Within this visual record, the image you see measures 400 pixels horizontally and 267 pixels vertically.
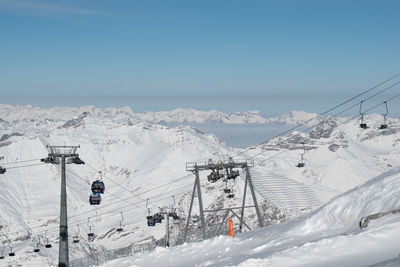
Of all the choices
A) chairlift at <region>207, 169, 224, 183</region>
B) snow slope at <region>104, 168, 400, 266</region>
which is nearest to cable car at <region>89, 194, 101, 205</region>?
chairlift at <region>207, 169, 224, 183</region>

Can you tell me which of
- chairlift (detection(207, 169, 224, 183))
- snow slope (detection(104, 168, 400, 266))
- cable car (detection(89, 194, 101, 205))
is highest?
chairlift (detection(207, 169, 224, 183))

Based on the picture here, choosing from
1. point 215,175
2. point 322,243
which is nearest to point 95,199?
point 215,175

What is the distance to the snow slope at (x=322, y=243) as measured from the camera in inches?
802

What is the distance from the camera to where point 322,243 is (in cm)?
2144

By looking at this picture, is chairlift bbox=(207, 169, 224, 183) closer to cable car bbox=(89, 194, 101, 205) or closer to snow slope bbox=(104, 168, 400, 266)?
cable car bbox=(89, 194, 101, 205)

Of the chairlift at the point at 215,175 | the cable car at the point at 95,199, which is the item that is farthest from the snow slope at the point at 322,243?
the chairlift at the point at 215,175

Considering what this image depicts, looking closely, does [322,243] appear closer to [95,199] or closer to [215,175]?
[215,175]

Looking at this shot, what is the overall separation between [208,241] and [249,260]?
10.6 m

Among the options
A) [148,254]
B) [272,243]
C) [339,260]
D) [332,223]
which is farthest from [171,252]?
[339,260]

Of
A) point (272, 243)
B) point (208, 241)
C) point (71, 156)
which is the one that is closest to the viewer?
point (272, 243)

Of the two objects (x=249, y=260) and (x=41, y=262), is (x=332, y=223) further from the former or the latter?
(x=41, y=262)

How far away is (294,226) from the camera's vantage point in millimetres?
28906

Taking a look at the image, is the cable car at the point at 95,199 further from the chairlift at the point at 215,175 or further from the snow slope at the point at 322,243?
the snow slope at the point at 322,243

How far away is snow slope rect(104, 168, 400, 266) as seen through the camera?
2036cm
